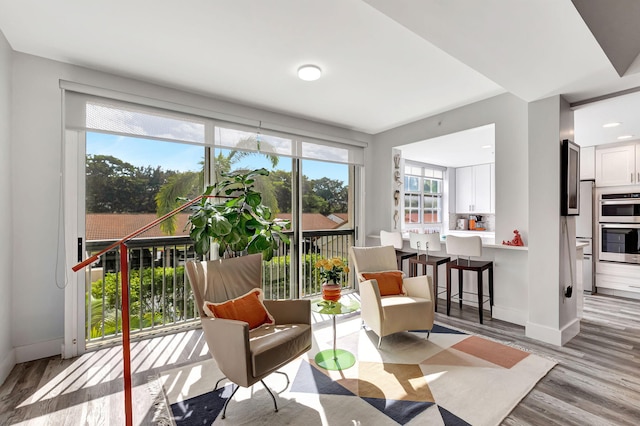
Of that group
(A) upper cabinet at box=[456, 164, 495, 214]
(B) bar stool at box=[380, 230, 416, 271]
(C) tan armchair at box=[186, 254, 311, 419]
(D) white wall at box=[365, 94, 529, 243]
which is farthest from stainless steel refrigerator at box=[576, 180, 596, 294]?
(C) tan armchair at box=[186, 254, 311, 419]

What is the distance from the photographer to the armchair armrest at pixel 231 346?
1837 millimetres

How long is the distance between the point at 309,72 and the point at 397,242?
2628mm

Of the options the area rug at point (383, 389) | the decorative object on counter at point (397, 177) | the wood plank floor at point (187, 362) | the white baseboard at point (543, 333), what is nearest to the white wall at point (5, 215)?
the wood plank floor at point (187, 362)

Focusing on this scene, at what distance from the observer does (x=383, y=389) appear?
7.11 feet

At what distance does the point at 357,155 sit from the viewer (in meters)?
4.91

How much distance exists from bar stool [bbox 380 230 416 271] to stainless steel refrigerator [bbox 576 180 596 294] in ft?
9.16

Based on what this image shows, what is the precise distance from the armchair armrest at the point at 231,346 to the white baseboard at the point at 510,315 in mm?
3026

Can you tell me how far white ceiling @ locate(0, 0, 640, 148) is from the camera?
1.88m

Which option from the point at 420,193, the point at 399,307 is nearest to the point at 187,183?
the point at 399,307

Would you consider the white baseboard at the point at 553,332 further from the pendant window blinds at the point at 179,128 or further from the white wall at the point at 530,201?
the pendant window blinds at the point at 179,128

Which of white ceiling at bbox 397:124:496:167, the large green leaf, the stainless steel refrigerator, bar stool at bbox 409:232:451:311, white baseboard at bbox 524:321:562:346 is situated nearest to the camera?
the large green leaf

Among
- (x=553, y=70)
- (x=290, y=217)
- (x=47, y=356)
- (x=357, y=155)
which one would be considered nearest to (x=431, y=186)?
(x=357, y=155)

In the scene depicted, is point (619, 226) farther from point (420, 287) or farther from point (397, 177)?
point (420, 287)

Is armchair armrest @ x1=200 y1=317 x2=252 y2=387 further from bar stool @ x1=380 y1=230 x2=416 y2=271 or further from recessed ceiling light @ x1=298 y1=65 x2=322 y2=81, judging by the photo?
bar stool @ x1=380 y1=230 x2=416 y2=271
